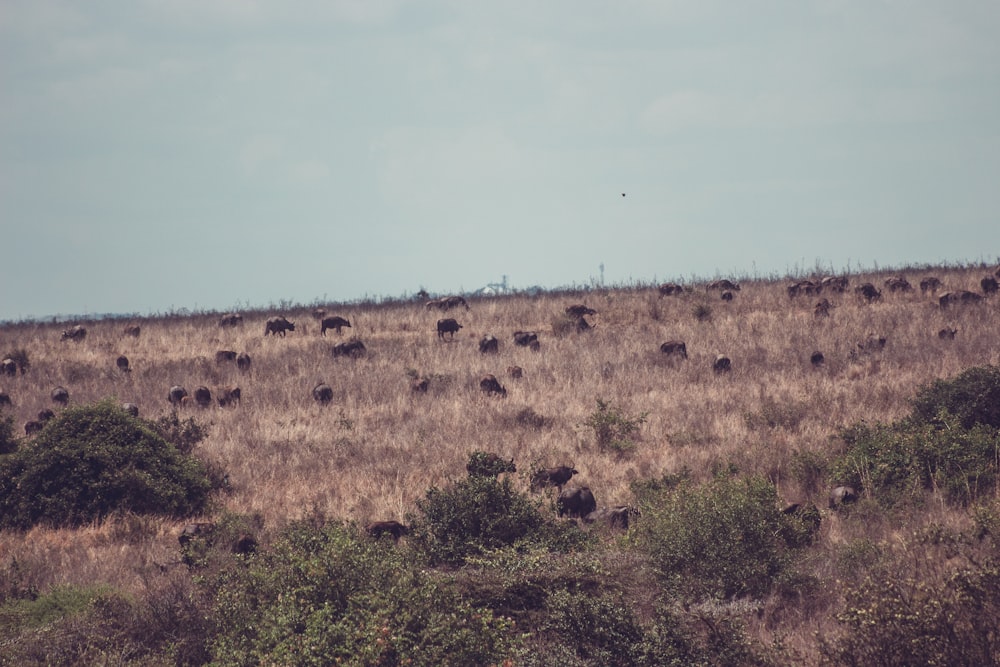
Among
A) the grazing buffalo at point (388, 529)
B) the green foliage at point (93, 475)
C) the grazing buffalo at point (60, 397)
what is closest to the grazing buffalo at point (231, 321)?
the grazing buffalo at point (60, 397)

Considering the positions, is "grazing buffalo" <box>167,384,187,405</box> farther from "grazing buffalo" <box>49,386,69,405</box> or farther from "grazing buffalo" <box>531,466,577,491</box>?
"grazing buffalo" <box>531,466,577,491</box>

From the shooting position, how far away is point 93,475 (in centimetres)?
1302

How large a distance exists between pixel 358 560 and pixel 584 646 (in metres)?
2.04

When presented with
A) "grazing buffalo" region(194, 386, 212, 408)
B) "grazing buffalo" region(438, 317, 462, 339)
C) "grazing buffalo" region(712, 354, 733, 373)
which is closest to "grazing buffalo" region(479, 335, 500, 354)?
"grazing buffalo" region(438, 317, 462, 339)

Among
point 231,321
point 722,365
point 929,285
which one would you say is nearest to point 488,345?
point 722,365

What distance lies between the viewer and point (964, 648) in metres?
5.57

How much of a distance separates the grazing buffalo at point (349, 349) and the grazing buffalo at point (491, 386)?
7.37m

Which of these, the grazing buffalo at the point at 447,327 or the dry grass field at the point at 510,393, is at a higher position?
the grazing buffalo at the point at 447,327

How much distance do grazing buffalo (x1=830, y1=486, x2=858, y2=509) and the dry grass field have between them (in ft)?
1.11

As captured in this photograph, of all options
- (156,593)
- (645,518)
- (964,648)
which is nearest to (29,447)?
(156,593)

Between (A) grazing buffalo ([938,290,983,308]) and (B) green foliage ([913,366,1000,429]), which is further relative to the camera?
(A) grazing buffalo ([938,290,983,308])

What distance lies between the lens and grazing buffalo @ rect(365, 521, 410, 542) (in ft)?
33.3

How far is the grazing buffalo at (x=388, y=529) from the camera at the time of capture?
1015 cm

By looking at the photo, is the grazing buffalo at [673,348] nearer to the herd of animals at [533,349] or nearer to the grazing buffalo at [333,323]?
the herd of animals at [533,349]
